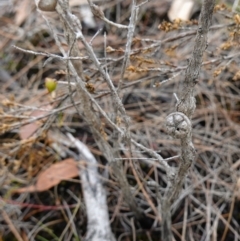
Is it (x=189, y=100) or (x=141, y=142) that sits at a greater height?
(x=189, y=100)

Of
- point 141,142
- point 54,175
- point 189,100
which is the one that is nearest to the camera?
point 189,100

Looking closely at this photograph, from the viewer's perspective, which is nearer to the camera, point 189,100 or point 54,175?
point 189,100

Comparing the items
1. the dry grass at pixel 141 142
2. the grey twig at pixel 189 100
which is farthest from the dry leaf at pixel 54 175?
the grey twig at pixel 189 100

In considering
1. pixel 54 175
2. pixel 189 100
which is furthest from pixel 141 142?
pixel 189 100

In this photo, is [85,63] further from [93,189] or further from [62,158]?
[93,189]

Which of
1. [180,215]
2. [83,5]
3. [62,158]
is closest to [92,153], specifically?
[62,158]

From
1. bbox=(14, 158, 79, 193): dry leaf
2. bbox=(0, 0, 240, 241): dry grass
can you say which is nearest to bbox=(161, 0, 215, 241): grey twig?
bbox=(0, 0, 240, 241): dry grass

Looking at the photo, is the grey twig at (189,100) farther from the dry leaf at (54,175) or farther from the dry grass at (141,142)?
the dry leaf at (54,175)

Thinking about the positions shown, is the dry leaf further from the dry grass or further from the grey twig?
the grey twig

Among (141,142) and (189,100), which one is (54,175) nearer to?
(141,142)
